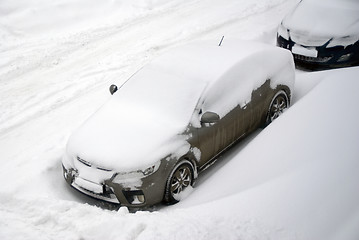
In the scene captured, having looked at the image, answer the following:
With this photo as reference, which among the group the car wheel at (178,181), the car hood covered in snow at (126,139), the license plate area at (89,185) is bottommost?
the car wheel at (178,181)

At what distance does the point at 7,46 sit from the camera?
1012 centimetres

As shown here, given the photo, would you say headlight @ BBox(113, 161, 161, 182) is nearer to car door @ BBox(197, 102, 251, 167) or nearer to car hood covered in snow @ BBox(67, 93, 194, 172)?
car hood covered in snow @ BBox(67, 93, 194, 172)

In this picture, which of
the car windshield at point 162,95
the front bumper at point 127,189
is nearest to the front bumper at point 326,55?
the car windshield at point 162,95

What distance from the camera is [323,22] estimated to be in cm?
822

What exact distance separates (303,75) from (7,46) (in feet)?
25.9

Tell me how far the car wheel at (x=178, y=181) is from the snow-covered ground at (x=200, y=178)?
16cm

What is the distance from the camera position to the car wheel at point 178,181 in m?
4.79

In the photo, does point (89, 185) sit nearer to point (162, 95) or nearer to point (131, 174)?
point (131, 174)

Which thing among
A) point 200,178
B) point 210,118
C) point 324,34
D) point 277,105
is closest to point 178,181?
point 200,178

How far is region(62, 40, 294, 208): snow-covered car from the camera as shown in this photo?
465 cm

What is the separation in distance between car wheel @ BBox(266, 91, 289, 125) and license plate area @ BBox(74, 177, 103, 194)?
120 inches

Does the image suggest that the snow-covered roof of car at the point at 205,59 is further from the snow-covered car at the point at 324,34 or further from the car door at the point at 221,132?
the snow-covered car at the point at 324,34

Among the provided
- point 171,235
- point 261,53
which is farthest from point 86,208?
point 261,53

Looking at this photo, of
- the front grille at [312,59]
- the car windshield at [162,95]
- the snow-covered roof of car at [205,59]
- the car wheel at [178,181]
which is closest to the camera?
the car wheel at [178,181]
